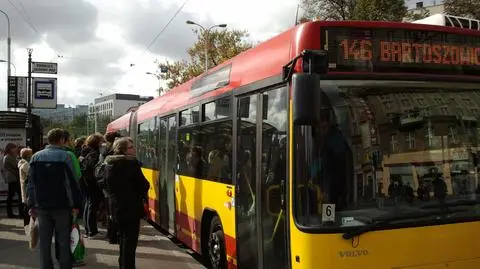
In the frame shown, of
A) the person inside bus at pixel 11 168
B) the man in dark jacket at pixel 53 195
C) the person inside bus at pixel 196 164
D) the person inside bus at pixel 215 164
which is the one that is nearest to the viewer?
the man in dark jacket at pixel 53 195

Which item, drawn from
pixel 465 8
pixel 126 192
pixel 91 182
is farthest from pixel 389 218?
pixel 465 8

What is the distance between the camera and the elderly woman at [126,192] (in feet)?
21.4

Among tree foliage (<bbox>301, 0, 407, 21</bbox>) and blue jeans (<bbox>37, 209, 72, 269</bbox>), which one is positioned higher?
tree foliage (<bbox>301, 0, 407, 21</bbox>)

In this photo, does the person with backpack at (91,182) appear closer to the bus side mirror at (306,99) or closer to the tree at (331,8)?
the bus side mirror at (306,99)

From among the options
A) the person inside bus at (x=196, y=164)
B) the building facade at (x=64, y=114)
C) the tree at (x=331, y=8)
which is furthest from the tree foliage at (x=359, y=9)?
the building facade at (x=64, y=114)

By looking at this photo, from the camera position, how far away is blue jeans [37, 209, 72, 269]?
6.11 meters

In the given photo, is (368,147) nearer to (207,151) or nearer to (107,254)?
(207,151)

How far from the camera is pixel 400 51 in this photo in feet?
15.4

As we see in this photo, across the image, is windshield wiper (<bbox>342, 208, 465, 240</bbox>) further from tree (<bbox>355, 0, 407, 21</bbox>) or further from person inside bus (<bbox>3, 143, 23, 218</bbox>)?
tree (<bbox>355, 0, 407, 21</bbox>)

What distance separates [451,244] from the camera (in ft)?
14.8

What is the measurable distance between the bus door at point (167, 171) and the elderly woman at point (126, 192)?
8.95 ft

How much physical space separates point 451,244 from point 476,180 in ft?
2.11

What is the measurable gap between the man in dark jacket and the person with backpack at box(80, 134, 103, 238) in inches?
124

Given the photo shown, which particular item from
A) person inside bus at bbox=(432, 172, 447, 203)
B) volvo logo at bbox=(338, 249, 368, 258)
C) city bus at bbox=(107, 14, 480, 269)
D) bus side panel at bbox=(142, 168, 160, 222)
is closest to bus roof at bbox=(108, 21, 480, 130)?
city bus at bbox=(107, 14, 480, 269)
